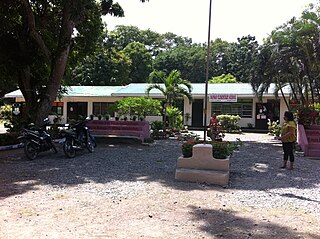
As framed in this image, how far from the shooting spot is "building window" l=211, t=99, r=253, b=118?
87.9 ft

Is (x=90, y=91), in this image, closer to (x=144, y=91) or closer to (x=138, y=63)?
(x=144, y=91)

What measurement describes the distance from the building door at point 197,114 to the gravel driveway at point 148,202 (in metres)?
18.0

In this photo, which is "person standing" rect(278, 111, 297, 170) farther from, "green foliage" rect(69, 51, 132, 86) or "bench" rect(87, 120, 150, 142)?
"green foliage" rect(69, 51, 132, 86)

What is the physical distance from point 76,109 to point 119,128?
51.7 feet

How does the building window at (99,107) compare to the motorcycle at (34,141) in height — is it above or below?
above

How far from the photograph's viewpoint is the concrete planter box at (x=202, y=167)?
7281 mm

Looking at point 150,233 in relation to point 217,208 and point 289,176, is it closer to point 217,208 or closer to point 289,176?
point 217,208

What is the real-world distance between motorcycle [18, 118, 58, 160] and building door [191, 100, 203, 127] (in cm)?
1818

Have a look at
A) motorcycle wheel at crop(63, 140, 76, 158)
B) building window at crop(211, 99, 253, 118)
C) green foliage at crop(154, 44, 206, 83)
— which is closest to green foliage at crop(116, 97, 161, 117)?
motorcycle wheel at crop(63, 140, 76, 158)

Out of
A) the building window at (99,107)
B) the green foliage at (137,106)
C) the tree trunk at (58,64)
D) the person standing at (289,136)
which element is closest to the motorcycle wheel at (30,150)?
the tree trunk at (58,64)

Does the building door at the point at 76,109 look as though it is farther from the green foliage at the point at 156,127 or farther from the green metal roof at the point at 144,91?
the green foliage at the point at 156,127

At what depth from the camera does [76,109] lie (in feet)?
99.3

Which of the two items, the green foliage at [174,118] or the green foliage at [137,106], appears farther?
the green foliage at [174,118]

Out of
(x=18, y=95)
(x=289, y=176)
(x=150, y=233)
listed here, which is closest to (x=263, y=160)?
(x=289, y=176)
